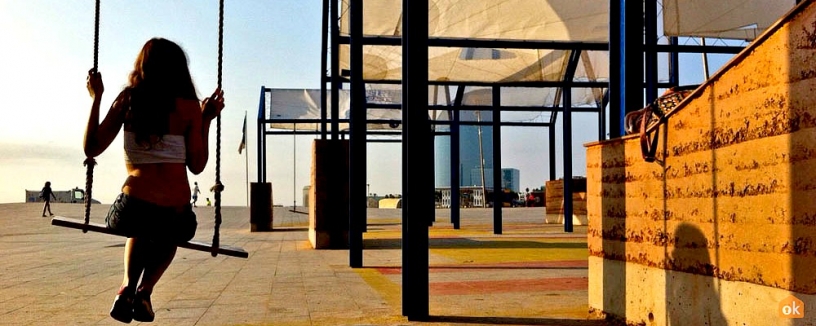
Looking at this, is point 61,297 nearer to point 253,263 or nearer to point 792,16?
point 253,263

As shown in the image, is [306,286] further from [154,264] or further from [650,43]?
[650,43]

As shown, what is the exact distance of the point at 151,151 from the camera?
184 inches

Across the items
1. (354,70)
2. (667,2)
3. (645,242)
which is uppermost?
(667,2)

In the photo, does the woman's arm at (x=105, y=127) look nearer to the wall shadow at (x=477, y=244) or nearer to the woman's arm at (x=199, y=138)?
the woman's arm at (x=199, y=138)

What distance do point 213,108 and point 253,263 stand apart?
842 cm

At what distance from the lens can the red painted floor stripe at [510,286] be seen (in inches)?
365

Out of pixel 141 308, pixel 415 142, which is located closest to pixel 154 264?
pixel 141 308

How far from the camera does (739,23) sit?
69.2 feet

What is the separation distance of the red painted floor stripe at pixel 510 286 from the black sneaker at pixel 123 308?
472 cm

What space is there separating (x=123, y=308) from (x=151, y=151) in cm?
81

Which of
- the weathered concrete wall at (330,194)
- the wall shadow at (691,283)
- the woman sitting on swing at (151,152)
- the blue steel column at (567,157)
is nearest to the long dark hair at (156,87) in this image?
the woman sitting on swing at (151,152)

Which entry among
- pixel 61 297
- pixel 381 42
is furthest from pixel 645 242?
pixel 381 42

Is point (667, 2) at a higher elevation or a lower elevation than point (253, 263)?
higher

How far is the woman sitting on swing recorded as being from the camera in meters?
4.68
